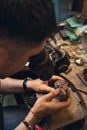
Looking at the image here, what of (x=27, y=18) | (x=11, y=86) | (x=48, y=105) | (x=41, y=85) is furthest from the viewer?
(x=11, y=86)

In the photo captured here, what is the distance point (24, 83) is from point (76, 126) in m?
0.33

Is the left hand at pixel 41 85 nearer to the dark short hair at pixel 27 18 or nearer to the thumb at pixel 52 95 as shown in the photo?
the thumb at pixel 52 95

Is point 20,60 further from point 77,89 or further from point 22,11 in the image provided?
point 77,89

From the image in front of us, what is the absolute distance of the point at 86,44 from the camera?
1397 millimetres

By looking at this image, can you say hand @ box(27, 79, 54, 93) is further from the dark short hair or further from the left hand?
the dark short hair

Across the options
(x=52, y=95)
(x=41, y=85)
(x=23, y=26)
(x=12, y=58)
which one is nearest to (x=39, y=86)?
(x=41, y=85)

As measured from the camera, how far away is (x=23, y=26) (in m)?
0.62

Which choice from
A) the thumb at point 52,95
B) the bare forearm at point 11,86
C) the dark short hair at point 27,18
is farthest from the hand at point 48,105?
the dark short hair at point 27,18

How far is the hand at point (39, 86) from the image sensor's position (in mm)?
1122

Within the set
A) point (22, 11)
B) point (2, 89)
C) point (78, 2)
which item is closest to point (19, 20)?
point (22, 11)

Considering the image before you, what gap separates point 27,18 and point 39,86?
1.92 feet

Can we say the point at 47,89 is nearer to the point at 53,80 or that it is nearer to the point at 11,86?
the point at 53,80

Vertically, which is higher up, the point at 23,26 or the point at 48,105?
the point at 23,26

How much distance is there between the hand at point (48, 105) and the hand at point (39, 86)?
0.16 feet
